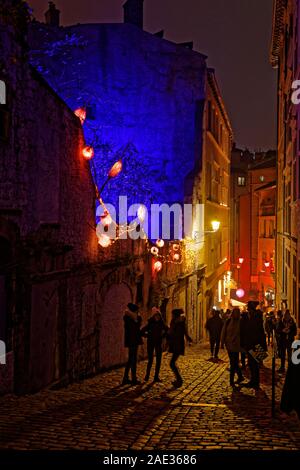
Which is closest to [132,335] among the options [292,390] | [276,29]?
[292,390]

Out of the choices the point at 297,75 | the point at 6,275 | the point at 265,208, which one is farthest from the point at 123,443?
the point at 265,208

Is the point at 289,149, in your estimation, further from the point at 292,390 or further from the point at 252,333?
the point at 292,390

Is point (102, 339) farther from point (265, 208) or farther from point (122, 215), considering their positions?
point (265, 208)

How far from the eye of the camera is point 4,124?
396 inches

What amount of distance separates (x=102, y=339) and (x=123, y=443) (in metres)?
7.51

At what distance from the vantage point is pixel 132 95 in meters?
26.8

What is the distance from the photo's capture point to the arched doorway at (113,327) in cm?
1491

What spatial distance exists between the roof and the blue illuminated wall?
16.7ft

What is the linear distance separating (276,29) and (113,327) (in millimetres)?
22821

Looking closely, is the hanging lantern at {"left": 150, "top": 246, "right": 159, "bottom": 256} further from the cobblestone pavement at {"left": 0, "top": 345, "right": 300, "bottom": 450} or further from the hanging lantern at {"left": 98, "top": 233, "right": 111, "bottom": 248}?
the cobblestone pavement at {"left": 0, "top": 345, "right": 300, "bottom": 450}

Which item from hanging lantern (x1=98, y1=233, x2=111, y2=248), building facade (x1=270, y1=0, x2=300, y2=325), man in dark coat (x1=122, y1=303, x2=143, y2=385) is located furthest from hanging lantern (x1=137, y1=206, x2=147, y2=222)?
man in dark coat (x1=122, y1=303, x2=143, y2=385)

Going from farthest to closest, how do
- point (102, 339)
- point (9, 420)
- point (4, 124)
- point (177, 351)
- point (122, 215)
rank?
point (122, 215) → point (102, 339) → point (177, 351) → point (4, 124) → point (9, 420)

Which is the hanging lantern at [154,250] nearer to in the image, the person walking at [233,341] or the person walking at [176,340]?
the person walking at [233,341]

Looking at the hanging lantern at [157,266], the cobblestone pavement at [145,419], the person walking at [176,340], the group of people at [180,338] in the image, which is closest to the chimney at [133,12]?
the hanging lantern at [157,266]
